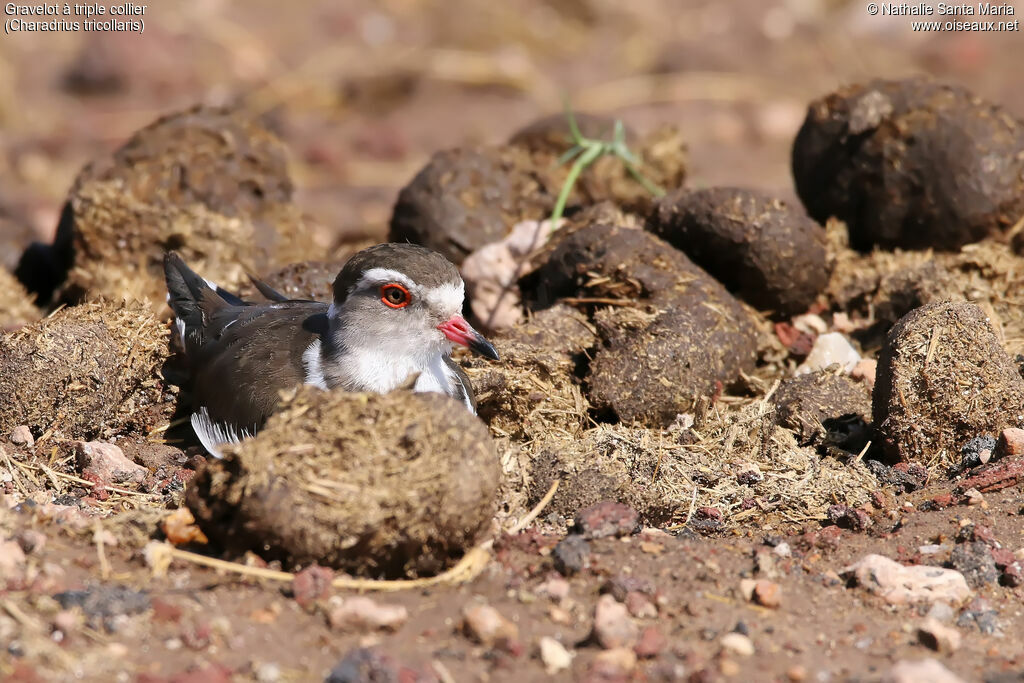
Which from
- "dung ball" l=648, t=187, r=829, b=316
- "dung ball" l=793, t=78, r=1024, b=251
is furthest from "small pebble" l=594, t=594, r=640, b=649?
"dung ball" l=793, t=78, r=1024, b=251

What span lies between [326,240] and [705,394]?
5.24 meters

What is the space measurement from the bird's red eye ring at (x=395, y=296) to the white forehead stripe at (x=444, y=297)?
0.34 ft

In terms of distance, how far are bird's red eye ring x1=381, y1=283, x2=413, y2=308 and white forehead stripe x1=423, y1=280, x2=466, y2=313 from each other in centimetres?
10

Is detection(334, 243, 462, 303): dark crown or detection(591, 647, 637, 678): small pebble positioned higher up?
detection(334, 243, 462, 303): dark crown

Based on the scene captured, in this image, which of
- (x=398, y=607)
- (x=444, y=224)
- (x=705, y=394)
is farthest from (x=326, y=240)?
(x=398, y=607)

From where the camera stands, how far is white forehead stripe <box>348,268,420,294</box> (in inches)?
217

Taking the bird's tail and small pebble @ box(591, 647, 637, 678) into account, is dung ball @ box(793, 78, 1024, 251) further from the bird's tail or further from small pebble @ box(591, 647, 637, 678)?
small pebble @ box(591, 647, 637, 678)

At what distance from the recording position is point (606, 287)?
6715 mm

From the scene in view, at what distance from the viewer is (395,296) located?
5574 millimetres

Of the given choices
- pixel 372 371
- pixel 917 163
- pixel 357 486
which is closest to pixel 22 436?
pixel 372 371

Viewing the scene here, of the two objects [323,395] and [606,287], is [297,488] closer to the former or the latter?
[323,395]

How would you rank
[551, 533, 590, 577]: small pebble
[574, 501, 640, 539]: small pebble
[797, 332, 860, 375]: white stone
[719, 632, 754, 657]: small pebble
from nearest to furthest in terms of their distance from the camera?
[719, 632, 754, 657]: small pebble
[551, 533, 590, 577]: small pebble
[574, 501, 640, 539]: small pebble
[797, 332, 860, 375]: white stone

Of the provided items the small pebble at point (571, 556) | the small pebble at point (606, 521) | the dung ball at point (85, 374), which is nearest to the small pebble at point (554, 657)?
the small pebble at point (571, 556)

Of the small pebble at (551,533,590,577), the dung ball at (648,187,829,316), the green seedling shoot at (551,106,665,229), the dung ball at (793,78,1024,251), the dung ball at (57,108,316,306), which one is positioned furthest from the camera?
the green seedling shoot at (551,106,665,229)
